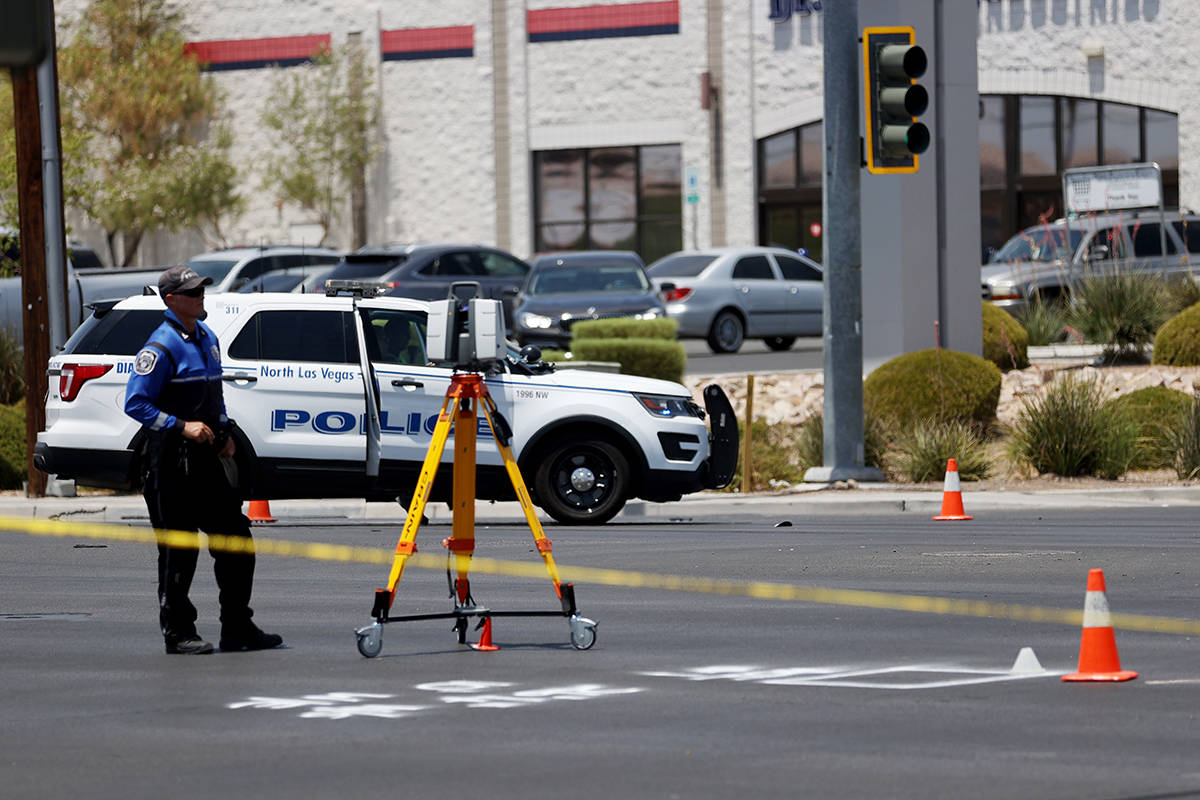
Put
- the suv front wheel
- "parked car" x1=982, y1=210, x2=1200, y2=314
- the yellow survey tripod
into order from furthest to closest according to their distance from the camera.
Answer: "parked car" x1=982, y1=210, x2=1200, y2=314 → the suv front wheel → the yellow survey tripod

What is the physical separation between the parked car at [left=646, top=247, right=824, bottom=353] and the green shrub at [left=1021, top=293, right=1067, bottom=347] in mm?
5182

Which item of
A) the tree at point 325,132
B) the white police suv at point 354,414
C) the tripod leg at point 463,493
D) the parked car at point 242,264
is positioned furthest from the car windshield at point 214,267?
the tripod leg at point 463,493

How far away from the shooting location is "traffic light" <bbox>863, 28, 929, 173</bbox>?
56.3 feet

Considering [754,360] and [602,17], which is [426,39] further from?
[754,360]

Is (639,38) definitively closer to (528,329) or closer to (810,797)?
(528,329)

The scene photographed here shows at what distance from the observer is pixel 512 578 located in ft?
39.0

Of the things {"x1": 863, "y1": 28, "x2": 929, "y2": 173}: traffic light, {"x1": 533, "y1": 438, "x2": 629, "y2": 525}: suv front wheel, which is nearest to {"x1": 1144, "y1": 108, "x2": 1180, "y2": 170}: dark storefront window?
{"x1": 863, "y1": 28, "x2": 929, "y2": 173}: traffic light

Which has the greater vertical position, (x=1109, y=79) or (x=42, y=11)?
(x=1109, y=79)

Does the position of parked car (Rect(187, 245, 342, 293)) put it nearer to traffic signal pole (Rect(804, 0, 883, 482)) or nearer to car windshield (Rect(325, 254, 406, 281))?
car windshield (Rect(325, 254, 406, 281))

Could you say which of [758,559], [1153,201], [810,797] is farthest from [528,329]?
[810,797]

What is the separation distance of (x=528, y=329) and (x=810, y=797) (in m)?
21.6

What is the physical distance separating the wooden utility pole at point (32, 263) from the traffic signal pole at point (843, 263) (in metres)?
7.09

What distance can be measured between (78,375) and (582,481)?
12.5ft

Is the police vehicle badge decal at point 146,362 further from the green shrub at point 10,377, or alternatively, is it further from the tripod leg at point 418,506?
the green shrub at point 10,377
